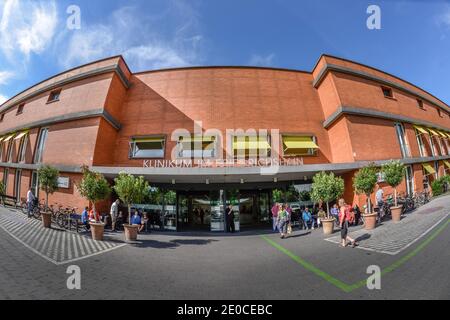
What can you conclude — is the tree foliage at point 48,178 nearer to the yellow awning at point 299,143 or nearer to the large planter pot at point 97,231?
the large planter pot at point 97,231

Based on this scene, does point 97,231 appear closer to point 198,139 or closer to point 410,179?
point 198,139

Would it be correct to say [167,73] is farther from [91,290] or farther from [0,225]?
[91,290]

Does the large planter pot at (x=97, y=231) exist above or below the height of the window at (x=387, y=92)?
below

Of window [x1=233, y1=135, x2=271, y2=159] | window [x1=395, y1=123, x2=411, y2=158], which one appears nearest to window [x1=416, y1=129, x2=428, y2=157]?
window [x1=395, y1=123, x2=411, y2=158]

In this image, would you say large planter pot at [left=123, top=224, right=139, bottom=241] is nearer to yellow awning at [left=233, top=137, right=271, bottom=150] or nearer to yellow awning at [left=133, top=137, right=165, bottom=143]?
yellow awning at [left=133, top=137, right=165, bottom=143]

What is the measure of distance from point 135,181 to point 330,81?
17.4 m

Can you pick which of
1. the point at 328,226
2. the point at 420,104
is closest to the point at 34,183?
the point at 328,226

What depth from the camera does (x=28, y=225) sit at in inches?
471

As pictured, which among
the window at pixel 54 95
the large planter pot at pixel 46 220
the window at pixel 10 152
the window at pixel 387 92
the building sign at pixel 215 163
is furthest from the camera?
the window at pixel 10 152

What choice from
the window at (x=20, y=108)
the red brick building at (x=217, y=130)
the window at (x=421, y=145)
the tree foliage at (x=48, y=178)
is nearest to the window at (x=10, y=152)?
the red brick building at (x=217, y=130)

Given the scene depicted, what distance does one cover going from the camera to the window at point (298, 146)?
16.8m

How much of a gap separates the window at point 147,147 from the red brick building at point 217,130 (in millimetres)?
82

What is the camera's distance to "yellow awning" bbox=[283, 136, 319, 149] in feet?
55.0

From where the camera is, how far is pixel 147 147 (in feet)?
56.4
